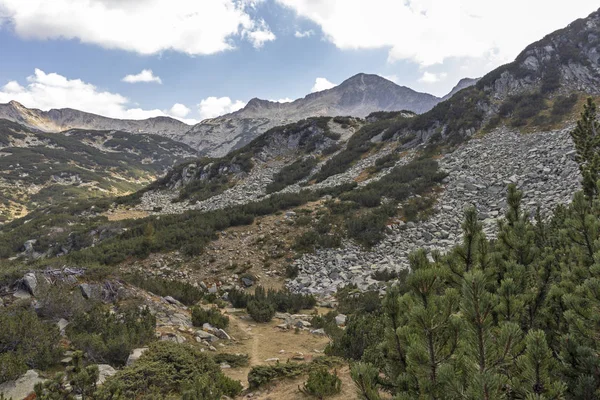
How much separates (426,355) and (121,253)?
18.5 meters

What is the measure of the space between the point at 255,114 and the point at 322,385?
200283 mm

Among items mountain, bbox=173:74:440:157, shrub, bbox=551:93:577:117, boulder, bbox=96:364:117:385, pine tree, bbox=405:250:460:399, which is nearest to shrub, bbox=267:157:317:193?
shrub, bbox=551:93:577:117

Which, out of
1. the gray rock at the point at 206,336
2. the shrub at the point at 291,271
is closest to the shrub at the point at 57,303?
the gray rock at the point at 206,336


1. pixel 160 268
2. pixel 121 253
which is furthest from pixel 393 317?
pixel 121 253

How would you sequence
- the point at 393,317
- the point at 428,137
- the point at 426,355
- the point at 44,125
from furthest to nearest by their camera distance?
the point at 44,125 → the point at 428,137 → the point at 393,317 → the point at 426,355

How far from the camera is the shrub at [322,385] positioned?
557 cm

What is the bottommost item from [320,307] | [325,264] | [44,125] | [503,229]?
[320,307]

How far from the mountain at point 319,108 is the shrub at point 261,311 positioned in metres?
150

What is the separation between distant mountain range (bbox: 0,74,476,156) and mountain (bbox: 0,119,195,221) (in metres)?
31.7

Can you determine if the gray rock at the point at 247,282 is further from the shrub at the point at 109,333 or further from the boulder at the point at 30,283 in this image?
the boulder at the point at 30,283

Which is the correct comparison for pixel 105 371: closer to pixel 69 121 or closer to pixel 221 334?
pixel 221 334

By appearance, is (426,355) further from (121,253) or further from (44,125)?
(44,125)

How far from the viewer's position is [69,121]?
185m

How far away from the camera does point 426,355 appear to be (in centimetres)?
252
